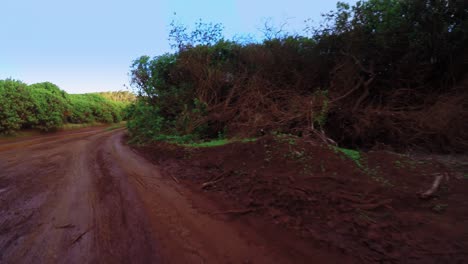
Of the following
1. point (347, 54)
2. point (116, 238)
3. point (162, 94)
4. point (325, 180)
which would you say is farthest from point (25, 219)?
point (347, 54)

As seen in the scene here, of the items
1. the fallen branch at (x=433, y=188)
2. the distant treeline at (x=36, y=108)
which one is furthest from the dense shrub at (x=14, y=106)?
the fallen branch at (x=433, y=188)

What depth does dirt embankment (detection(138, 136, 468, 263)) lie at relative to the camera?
5.58 ft

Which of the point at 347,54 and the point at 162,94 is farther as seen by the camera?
the point at 162,94

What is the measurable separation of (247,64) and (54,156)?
7.16 m

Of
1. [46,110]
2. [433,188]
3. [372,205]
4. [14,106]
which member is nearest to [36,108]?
[46,110]

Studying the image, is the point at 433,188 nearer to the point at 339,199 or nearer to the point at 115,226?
the point at 339,199

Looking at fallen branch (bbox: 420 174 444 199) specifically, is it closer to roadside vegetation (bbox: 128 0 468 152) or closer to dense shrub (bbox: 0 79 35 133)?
roadside vegetation (bbox: 128 0 468 152)

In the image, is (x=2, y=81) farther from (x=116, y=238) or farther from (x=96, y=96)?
(x=116, y=238)

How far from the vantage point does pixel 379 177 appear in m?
2.84

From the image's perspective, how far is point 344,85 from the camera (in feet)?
21.1

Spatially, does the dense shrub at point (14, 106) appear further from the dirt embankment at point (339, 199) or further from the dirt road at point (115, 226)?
the dirt embankment at point (339, 199)

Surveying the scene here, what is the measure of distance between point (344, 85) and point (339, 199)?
17.1 feet

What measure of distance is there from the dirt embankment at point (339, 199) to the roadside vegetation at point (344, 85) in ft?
5.43

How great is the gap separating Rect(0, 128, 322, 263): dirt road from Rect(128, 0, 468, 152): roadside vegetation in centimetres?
317
